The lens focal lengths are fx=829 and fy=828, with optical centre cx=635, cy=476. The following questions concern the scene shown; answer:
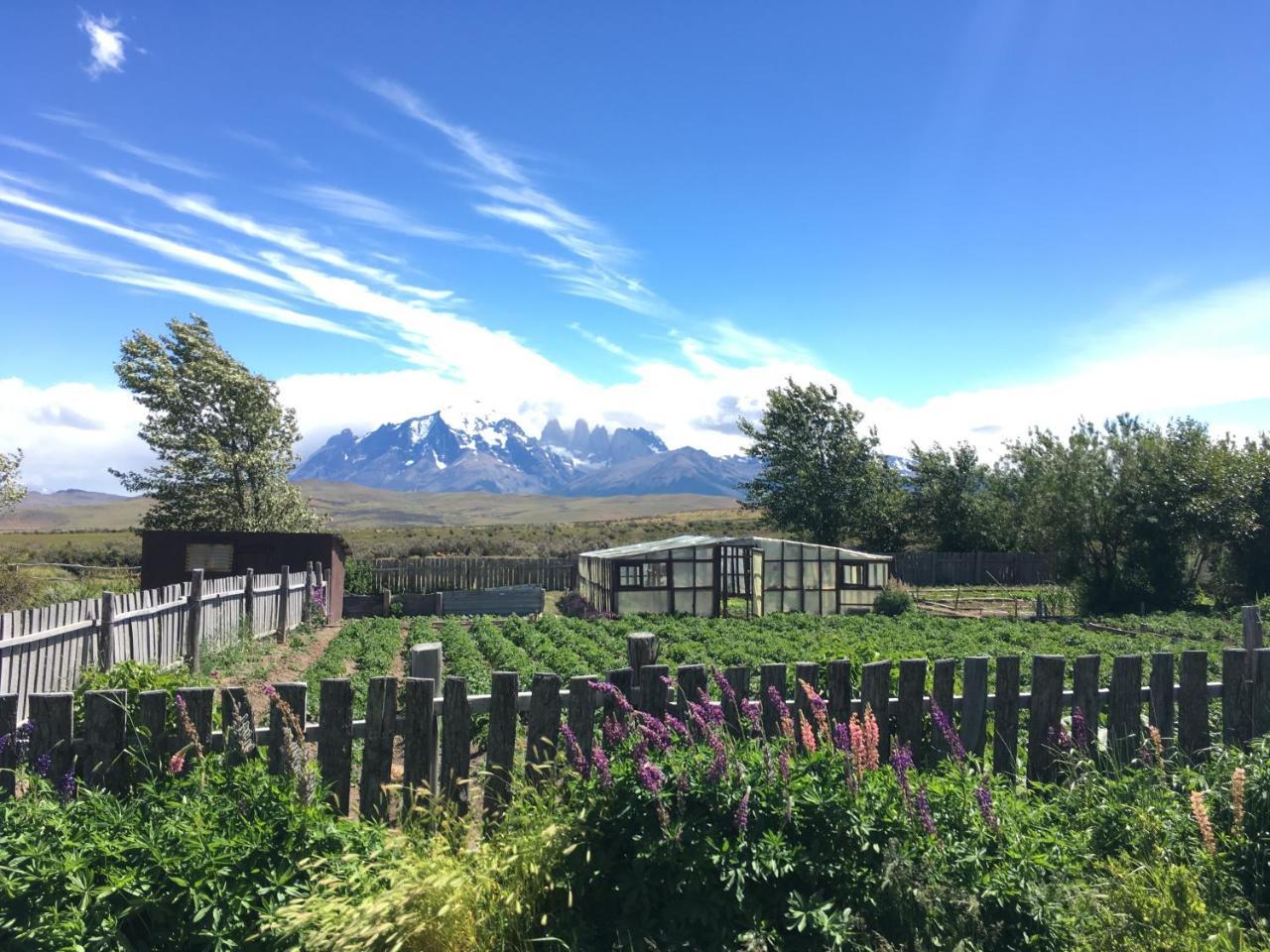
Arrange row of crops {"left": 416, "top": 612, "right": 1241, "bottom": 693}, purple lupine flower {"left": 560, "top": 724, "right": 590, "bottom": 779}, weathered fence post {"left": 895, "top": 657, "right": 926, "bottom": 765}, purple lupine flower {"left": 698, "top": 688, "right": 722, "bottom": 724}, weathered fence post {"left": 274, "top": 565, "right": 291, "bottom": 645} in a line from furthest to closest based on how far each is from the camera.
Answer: weathered fence post {"left": 274, "top": 565, "right": 291, "bottom": 645}
row of crops {"left": 416, "top": 612, "right": 1241, "bottom": 693}
weathered fence post {"left": 895, "top": 657, "right": 926, "bottom": 765}
purple lupine flower {"left": 698, "top": 688, "right": 722, "bottom": 724}
purple lupine flower {"left": 560, "top": 724, "right": 590, "bottom": 779}

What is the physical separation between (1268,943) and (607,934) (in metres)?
2.66

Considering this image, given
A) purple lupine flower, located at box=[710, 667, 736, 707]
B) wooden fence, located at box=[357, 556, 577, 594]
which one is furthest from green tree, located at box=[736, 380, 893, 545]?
purple lupine flower, located at box=[710, 667, 736, 707]

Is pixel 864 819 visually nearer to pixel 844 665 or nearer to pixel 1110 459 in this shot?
pixel 844 665

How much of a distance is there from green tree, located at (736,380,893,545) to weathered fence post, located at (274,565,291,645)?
32138 millimetres

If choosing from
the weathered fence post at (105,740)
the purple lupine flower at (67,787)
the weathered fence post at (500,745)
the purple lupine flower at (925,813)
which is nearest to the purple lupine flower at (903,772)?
the purple lupine flower at (925,813)

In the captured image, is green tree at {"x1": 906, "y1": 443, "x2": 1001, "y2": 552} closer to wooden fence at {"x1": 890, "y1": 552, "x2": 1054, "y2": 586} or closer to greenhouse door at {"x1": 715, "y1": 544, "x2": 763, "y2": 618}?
wooden fence at {"x1": 890, "y1": 552, "x2": 1054, "y2": 586}

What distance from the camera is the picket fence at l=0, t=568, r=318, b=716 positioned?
880 cm

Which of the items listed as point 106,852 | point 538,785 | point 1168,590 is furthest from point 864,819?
point 1168,590

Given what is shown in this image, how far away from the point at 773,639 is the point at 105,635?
501 inches

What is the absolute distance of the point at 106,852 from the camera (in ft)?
11.2

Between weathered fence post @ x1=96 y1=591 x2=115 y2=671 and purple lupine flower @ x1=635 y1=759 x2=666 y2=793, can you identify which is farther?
weathered fence post @ x1=96 y1=591 x2=115 y2=671

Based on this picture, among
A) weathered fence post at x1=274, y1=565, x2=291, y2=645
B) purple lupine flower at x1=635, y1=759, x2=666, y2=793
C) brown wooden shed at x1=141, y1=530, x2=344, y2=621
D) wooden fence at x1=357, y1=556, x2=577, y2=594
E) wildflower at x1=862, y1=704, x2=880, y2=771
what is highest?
wildflower at x1=862, y1=704, x2=880, y2=771

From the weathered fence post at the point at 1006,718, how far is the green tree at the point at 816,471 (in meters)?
42.4

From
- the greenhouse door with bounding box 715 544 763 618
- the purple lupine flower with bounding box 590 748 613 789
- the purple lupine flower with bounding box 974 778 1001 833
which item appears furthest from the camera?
the greenhouse door with bounding box 715 544 763 618
